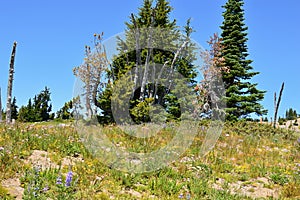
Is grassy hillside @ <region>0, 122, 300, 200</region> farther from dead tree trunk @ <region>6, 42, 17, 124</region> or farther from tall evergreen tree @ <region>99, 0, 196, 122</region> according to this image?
tall evergreen tree @ <region>99, 0, 196, 122</region>

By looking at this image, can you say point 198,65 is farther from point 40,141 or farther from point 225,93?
point 40,141

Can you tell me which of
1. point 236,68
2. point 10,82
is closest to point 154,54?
point 236,68

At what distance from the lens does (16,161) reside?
237 inches

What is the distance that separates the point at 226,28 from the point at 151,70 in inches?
373

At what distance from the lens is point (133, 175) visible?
6.32 meters

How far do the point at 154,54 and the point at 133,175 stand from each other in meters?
18.7

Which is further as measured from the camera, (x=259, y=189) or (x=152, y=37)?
(x=152, y=37)

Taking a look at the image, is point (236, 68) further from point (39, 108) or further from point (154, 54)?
point (39, 108)

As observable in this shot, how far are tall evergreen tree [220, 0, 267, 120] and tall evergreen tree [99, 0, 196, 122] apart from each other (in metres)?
3.61

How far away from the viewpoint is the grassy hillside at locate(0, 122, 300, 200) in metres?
5.27

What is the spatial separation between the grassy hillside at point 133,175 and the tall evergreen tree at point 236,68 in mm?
15106

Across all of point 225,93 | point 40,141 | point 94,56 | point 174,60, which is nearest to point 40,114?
point 94,56

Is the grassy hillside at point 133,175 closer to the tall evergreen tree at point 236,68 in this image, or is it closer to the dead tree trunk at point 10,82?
the dead tree trunk at point 10,82

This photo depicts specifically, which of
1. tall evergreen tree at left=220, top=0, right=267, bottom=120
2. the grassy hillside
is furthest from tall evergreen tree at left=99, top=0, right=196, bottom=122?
the grassy hillside
